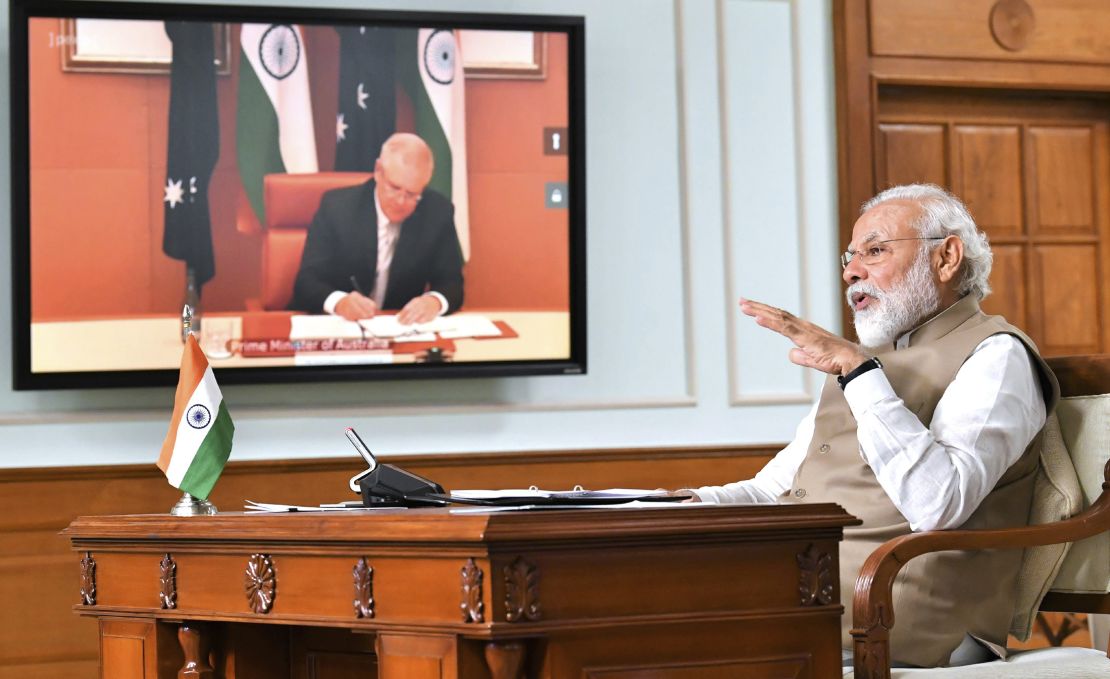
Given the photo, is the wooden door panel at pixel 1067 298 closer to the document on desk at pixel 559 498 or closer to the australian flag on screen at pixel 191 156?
the australian flag on screen at pixel 191 156

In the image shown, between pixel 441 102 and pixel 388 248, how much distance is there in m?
0.51

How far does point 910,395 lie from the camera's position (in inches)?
100

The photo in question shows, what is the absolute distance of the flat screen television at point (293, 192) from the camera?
4207mm

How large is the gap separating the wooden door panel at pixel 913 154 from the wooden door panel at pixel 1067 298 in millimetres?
515

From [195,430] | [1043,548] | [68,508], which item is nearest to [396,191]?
[68,508]

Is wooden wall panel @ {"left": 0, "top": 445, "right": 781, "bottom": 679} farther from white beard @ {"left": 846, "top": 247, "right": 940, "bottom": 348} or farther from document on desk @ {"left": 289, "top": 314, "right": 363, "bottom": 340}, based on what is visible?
white beard @ {"left": 846, "top": 247, "right": 940, "bottom": 348}


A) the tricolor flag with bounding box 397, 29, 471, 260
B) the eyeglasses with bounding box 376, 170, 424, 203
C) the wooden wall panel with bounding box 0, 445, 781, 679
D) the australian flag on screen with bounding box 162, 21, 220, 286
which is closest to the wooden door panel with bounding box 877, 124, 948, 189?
the tricolor flag with bounding box 397, 29, 471, 260

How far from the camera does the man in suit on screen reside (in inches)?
171

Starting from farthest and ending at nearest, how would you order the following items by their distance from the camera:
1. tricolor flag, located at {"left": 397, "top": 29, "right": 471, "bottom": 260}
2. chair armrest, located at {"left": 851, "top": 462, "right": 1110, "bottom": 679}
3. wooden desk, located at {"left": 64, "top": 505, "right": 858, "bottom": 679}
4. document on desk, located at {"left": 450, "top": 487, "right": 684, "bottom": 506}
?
tricolor flag, located at {"left": 397, "top": 29, "right": 471, "bottom": 260}, chair armrest, located at {"left": 851, "top": 462, "right": 1110, "bottom": 679}, document on desk, located at {"left": 450, "top": 487, "right": 684, "bottom": 506}, wooden desk, located at {"left": 64, "top": 505, "right": 858, "bottom": 679}

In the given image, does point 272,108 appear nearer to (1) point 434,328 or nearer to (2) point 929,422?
(1) point 434,328

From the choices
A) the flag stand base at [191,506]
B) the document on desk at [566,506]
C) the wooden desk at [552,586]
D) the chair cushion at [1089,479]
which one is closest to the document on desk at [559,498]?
the document on desk at [566,506]

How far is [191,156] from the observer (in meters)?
4.29

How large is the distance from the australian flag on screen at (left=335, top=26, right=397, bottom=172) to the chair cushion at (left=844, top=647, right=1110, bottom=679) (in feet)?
8.64

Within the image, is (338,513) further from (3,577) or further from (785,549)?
(3,577)
